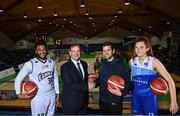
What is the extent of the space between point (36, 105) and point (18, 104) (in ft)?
11.0

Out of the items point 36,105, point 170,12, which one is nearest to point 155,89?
point 36,105

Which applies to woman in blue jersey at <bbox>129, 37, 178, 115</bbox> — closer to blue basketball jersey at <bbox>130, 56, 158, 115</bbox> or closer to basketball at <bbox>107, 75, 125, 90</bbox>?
blue basketball jersey at <bbox>130, 56, 158, 115</bbox>

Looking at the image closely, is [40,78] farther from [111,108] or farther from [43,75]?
[111,108]

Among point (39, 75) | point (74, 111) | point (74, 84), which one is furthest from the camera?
point (39, 75)

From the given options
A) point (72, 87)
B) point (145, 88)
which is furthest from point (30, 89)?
point (145, 88)

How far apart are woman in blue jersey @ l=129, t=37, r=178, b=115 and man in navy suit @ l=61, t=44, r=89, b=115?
0.81 meters

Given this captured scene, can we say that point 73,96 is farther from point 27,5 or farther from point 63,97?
point 27,5

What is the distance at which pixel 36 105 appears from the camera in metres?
4.85

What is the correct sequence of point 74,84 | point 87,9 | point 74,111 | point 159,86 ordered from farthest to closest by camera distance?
point 87,9
point 74,111
point 74,84
point 159,86

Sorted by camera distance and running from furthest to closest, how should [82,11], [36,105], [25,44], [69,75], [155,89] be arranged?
[25,44] < [82,11] < [36,105] < [69,75] < [155,89]

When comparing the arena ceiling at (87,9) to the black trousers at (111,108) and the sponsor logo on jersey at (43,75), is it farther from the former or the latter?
the black trousers at (111,108)

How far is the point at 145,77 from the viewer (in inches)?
169

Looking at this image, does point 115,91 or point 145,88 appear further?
point 115,91

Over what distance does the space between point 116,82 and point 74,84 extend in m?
0.63
